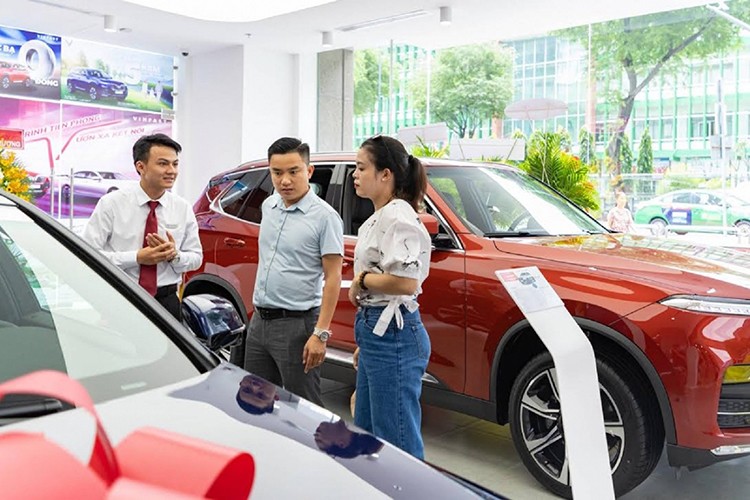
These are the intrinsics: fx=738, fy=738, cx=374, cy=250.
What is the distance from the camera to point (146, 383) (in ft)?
5.05

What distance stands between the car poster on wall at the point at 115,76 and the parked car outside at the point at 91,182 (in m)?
1.16

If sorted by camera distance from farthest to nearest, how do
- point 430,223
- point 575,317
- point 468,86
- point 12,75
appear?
point 468,86 → point 12,75 → point 430,223 → point 575,317

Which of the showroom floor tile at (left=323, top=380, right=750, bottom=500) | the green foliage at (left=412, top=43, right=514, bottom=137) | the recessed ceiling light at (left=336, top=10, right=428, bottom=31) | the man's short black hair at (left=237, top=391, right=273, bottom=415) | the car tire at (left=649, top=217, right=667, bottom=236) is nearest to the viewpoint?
the man's short black hair at (left=237, top=391, right=273, bottom=415)

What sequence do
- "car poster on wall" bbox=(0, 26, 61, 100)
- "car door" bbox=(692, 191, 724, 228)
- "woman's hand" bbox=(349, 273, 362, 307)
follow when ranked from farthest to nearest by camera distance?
"car poster on wall" bbox=(0, 26, 61, 100) < "car door" bbox=(692, 191, 724, 228) < "woman's hand" bbox=(349, 273, 362, 307)

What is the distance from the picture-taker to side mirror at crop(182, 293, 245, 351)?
199 cm

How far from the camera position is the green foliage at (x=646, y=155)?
9.75m

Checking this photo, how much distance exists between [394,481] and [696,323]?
215 cm

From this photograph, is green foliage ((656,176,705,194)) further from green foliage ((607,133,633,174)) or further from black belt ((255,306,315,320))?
black belt ((255,306,315,320))

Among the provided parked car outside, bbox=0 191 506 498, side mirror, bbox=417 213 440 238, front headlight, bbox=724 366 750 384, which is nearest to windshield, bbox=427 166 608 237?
side mirror, bbox=417 213 440 238

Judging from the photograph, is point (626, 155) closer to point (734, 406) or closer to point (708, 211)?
point (708, 211)

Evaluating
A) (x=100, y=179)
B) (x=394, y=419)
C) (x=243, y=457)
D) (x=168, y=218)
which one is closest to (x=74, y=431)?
(x=243, y=457)

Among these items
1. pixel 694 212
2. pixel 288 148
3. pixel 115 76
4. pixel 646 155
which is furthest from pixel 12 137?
pixel 694 212

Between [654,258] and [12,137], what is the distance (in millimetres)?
10451

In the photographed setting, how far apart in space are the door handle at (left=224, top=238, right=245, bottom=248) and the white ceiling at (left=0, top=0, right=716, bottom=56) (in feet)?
16.4
